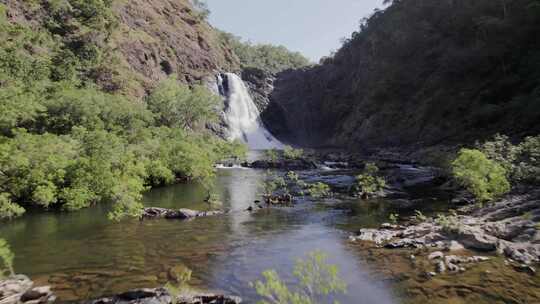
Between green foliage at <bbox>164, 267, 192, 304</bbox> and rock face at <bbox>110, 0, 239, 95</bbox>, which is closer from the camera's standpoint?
green foliage at <bbox>164, 267, 192, 304</bbox>

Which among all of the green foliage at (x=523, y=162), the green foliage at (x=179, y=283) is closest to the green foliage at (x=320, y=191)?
the green foliage at (x=523, y=162)

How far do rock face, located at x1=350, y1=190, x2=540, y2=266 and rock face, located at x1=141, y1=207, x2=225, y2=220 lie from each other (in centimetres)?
1013

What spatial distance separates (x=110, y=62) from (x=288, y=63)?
97844 mm

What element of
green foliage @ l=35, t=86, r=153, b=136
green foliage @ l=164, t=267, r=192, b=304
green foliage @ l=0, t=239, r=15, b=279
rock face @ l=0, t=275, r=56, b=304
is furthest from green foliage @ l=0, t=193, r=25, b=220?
green foliage @ l=35, t=86, r=153, b=136

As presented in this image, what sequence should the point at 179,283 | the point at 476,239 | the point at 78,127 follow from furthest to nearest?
the point at 78,127 < the point at 476,239 < the point at 179,283

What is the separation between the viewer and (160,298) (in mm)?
11117

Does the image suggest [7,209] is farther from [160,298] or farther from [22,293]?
[160,298]

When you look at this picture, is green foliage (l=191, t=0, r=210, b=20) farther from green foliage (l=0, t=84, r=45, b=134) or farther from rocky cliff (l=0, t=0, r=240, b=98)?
green foliage (l=0, t=84, r=45, b=134)

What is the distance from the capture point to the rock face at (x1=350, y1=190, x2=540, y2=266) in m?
14.8

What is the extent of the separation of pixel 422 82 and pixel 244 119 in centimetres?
4056

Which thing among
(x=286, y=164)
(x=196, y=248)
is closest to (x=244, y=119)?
(x=286, y=164)

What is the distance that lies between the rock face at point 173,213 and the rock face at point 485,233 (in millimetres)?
10127

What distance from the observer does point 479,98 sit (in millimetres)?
56375

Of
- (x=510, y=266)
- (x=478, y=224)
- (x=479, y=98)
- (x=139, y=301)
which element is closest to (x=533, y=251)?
(x=510, y=266)
